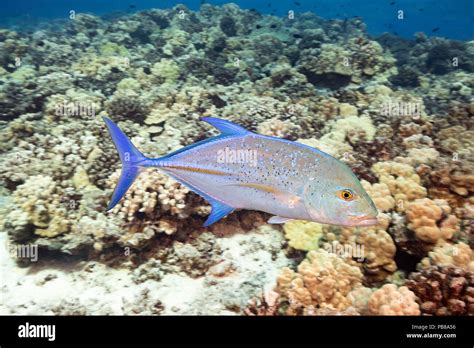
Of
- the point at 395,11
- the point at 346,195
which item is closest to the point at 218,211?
the point at 346,195

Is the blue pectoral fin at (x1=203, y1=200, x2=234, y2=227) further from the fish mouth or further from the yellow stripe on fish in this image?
the fish mouth

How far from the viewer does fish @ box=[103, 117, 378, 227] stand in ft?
6.93

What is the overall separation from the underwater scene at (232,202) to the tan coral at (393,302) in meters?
0.01

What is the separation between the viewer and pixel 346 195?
2102 millimetres

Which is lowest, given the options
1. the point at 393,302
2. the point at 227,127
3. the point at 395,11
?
the point at 393,302

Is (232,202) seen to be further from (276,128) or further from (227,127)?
(276,128)

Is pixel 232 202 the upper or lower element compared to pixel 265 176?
lower

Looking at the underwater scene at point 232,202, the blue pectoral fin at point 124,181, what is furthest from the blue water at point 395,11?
the blue pectoral fin at point 124,181

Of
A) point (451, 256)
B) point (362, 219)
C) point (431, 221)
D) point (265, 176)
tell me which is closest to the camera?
point (362, 219)

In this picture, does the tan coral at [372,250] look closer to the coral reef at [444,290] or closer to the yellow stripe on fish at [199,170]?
the coral reef at [444,290]

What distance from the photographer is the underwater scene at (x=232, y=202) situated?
2336 mm

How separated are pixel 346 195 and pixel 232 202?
31.6 inches
